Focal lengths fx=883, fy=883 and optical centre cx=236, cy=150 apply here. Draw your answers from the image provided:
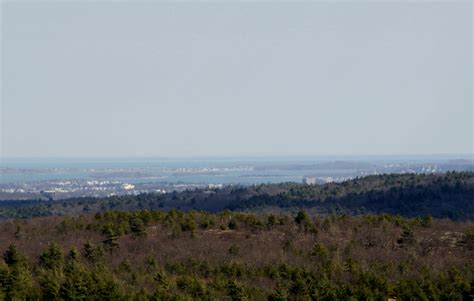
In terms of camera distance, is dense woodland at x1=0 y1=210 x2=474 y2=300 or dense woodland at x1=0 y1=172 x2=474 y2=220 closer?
dense woodland at x1=0 y1=210 x2=474 y2=300

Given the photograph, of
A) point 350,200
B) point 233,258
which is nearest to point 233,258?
point 233,258

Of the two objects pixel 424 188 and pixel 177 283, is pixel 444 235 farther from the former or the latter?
pixel 424 188

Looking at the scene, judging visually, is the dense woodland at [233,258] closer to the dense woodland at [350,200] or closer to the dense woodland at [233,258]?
the dense woodland at [233,258]

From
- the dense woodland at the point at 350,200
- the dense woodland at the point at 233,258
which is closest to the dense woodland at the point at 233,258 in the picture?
the dense woodland at the point at 233,258

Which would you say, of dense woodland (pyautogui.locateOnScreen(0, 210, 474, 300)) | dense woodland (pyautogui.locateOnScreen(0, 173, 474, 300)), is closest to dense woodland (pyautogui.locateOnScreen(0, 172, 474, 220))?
dense woodland (pyautogui.locateOnScreen(0, 173, 474, 300))

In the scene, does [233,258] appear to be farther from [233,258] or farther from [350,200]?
[350,200]

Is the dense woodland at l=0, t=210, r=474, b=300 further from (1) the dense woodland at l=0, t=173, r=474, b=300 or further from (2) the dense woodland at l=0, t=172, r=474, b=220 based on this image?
(2) the dense woodland at l=0, t=172, r=474, b=220
